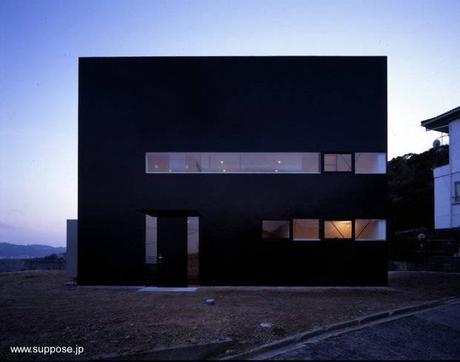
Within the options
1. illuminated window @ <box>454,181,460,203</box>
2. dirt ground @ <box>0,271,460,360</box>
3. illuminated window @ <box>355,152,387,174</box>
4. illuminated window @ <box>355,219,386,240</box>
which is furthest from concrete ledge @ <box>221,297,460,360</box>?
illuminated window @ <box>454,181,460,203</box>

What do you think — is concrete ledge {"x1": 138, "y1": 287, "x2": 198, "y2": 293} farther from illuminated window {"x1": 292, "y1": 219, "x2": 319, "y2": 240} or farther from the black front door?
illuminated window {"x1": 292, "y1": 219, "x2": 319, "y2": 240}

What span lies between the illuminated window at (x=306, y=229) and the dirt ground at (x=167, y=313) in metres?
1.94

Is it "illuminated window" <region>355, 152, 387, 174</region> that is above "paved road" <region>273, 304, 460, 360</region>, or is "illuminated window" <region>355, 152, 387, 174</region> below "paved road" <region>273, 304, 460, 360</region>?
above

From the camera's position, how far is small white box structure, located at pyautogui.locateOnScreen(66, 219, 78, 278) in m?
14.6

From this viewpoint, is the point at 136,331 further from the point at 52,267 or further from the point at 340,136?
the point at 52,267

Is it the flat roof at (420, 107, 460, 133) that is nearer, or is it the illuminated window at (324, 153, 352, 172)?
the illuminated window at (324, 153, 352, 172)

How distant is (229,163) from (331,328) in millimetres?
7888

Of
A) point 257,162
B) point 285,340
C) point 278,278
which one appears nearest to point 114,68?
point 257,162

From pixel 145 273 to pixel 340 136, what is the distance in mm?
8838

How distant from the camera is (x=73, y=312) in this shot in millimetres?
9031

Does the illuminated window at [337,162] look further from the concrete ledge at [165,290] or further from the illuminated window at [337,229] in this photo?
the concrete ledge at [165,290]

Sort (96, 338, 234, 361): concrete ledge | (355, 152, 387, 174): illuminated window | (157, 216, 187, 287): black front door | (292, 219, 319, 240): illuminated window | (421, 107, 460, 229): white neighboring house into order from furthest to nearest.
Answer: (421, 107, 460, 229): white neighboring house, (355, 152, 387, 174): illuminated window, (292, 219, 319, 240): illuminated window, (157, 216, 187, 287): black front door, (96, 338, 234, 361): concrete ledge

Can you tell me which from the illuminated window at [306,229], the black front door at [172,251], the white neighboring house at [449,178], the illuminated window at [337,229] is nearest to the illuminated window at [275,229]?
the illuminated window at [306,229]

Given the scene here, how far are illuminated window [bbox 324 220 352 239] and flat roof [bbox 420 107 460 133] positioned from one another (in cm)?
1394
